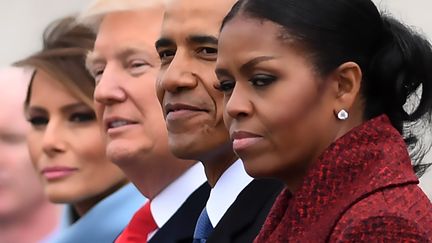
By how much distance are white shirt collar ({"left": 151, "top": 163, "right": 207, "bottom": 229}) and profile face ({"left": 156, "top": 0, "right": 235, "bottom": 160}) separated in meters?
0.43

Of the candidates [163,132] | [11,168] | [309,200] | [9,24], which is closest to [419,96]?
[309,200]

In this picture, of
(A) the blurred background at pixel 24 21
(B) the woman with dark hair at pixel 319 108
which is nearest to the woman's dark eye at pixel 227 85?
(B) the woman with dark hair at pixel 319 108

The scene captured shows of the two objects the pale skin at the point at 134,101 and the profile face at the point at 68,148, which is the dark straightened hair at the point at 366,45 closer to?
the pale skin at the point at 134,101

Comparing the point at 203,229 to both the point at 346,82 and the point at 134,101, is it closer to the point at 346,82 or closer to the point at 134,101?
the point at 134,101

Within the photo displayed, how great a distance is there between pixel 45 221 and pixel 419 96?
2.40 m

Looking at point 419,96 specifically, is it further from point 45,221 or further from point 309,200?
point 45,221

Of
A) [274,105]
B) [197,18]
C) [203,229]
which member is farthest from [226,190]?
[274,105]

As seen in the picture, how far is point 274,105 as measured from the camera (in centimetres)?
223

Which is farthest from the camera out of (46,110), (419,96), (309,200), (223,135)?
(46,110)

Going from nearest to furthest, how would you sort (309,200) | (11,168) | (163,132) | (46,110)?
(309,200)
(163,132)
(46,110)
(11,168)

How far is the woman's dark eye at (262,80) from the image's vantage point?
224cm

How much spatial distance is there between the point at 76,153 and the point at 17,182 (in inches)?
31.2

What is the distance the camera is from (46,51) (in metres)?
3.88

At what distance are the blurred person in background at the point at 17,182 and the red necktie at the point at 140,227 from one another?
103 cm
